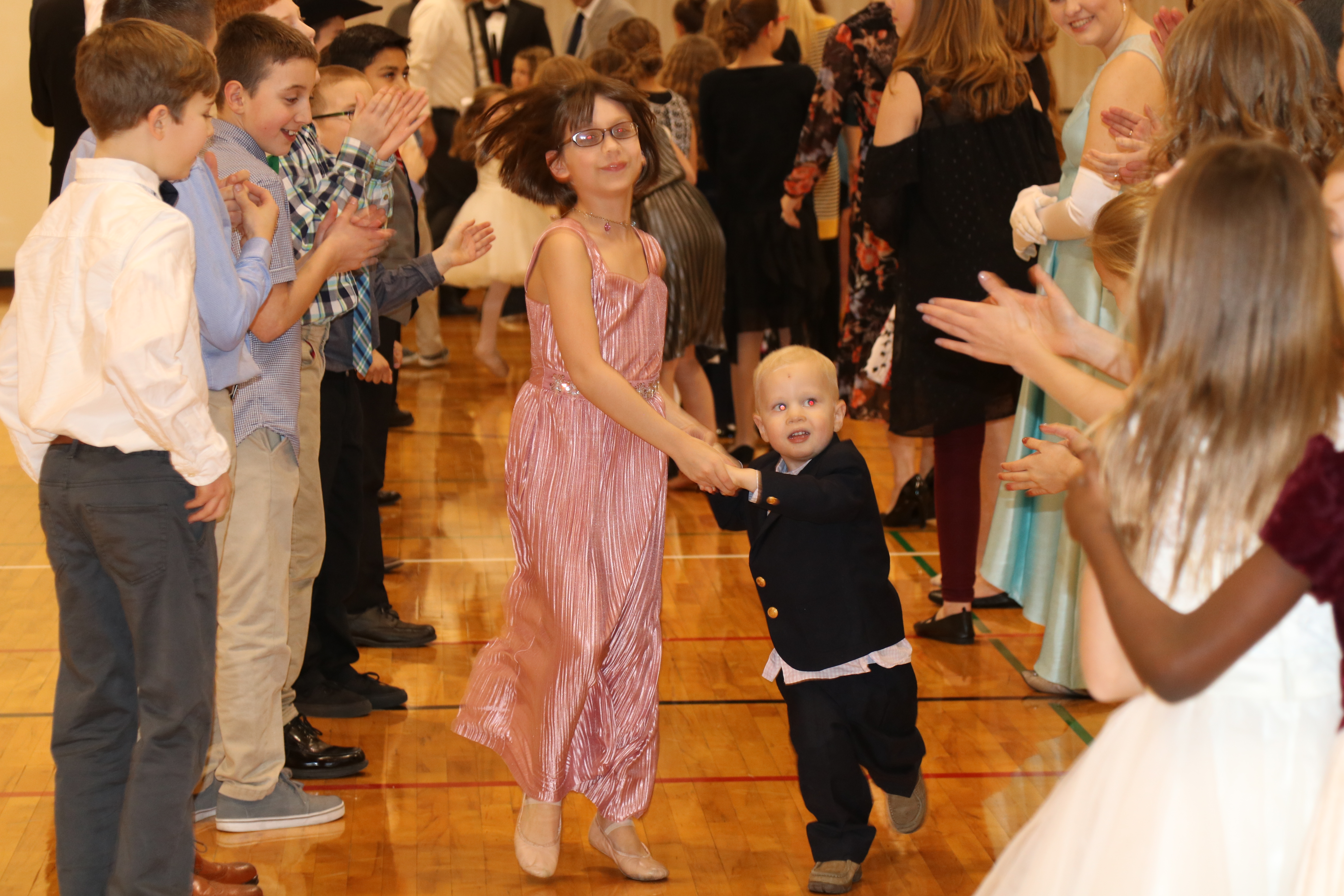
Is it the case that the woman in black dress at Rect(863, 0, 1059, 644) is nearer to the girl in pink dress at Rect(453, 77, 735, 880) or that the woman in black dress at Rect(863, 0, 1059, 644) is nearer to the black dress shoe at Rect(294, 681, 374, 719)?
the girl in pink dress at Rect(453, 77, 735, 880)

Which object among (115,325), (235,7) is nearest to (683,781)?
(115,325)

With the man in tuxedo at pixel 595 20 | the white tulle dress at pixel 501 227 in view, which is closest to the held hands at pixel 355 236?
the white tulle dress at pixel 501 227

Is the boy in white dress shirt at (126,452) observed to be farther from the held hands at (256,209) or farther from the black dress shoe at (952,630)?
the black dress shoe at (952,630)

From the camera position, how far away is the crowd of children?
1.47m

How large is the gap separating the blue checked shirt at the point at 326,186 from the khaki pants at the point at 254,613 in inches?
15.3

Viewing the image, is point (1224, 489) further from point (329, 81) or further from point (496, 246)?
point (496, 246)

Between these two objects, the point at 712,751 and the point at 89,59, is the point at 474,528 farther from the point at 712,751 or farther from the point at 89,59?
the point at 89,59

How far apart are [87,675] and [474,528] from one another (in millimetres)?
2851

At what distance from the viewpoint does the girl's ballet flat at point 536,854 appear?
8.63 ft

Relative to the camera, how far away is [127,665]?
2.25 meters

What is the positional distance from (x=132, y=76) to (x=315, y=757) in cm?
158

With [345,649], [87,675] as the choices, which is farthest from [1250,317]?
[345,649]

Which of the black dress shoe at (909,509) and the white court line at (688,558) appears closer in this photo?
the white court line at (688,558)

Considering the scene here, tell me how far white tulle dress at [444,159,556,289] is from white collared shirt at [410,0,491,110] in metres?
0.93
